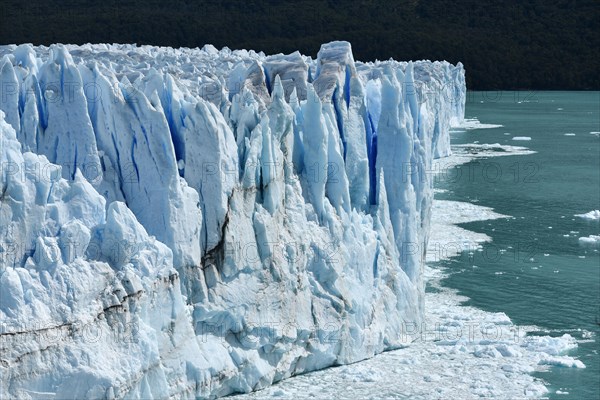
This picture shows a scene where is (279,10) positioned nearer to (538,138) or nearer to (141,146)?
(538,138)

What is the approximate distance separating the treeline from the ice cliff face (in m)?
42.3

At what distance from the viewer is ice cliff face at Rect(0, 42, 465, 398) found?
27.6 ft

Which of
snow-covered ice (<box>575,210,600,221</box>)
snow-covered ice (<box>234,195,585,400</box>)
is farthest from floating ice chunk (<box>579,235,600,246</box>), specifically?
snow-covered ice (<box>234,195,585,400</box>)

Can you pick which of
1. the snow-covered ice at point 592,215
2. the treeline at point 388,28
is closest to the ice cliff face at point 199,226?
the snow-covered ice at point 592,215

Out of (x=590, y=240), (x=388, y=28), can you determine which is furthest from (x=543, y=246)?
(x=388, y=28)

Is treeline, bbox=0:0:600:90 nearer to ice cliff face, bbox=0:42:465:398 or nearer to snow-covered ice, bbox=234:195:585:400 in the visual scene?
ice cliff face, bbox=0:42:465:398

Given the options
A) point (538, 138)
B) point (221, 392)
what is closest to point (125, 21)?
point (538, 138)

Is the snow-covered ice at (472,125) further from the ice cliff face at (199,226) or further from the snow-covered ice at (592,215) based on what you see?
the ice cliff face at (199,226)

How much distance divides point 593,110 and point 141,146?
55.5 m

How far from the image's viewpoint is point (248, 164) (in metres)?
10.5

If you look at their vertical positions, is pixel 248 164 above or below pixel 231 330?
above

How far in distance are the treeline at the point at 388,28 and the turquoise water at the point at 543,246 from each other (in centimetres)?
2800

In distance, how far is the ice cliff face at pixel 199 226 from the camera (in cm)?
841

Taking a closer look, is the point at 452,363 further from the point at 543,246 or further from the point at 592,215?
the point at 592,215
